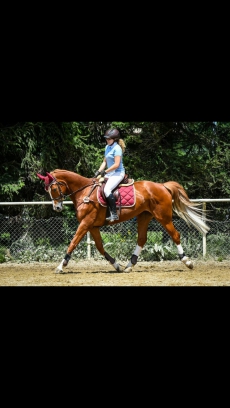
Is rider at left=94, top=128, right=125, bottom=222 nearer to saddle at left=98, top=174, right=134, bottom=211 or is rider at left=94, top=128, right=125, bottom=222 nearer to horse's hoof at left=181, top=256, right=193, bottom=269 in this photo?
saddle at left=98, top=174, right=134, bottom=211

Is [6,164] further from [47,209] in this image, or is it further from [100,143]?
[100,143]

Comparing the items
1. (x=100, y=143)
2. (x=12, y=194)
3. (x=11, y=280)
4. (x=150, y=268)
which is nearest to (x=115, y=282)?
(x=11, y=280)

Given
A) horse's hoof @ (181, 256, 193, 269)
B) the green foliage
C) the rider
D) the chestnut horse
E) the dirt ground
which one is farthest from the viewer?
the green foliage

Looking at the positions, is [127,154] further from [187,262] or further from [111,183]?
[187,262]

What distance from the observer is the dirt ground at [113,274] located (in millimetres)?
6957

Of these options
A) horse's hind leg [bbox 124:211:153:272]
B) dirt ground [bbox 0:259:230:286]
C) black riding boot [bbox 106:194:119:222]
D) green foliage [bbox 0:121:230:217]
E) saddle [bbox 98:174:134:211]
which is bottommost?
dirt ground [bbox 0:259:230:286]

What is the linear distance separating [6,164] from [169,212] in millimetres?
4264

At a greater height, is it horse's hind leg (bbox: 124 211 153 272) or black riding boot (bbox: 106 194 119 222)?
black riding boot (bbox: 106 194 119 222)

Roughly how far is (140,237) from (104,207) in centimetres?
75

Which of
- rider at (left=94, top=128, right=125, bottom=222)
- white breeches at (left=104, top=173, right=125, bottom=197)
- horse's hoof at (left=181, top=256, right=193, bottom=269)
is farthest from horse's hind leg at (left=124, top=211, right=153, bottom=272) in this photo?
white breeches at (left=104, top=173, right=125, bottom=197)

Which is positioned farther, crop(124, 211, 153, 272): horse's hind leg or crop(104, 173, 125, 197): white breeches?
crop(124, 211, 153, 272): horse's hind leg

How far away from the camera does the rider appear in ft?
25.9

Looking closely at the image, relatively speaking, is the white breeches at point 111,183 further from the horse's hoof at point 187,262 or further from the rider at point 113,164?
the horse's hoof at point 187,262
